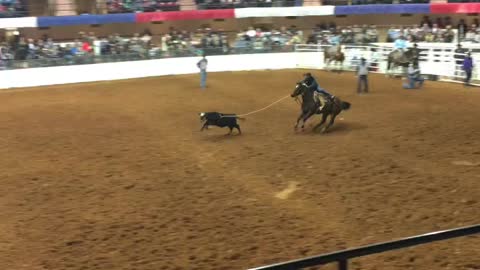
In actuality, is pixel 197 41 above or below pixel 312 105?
above

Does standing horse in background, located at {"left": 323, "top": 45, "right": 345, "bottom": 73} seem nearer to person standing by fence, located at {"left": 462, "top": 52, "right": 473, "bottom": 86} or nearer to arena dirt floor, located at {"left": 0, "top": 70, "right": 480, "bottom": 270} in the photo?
person standing by fence, located at {"left": 462, "top": 52, "right": 473, "bottom": 86}

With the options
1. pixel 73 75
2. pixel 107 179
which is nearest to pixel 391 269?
pixel 107 179

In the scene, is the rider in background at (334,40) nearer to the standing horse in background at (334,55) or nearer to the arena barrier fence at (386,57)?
the arena barrier fence at (386,57)

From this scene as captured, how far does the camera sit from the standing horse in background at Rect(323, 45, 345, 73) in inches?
1104

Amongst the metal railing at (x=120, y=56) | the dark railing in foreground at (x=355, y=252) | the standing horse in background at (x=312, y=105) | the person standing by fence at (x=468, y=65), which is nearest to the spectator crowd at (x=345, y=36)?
the metal railing at (x=120, y=56)

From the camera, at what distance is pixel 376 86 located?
22.4 m

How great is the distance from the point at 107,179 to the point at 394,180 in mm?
5480

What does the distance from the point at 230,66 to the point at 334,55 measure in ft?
20.1

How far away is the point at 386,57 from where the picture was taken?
1083 inches

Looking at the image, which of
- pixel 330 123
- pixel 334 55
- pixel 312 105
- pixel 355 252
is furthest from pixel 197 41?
pixel 355 252

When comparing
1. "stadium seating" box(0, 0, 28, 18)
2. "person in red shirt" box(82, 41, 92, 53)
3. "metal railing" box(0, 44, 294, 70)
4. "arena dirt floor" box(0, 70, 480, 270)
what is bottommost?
"arena dirt floor" box(0, 70, 480, 270)

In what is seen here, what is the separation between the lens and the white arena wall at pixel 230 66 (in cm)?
2458

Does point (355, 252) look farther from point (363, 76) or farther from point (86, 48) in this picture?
point (86, 48)

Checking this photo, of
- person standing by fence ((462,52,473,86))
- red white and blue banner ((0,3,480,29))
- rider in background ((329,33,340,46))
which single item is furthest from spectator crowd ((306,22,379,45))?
person standing by fence ((462,52,473,86))
